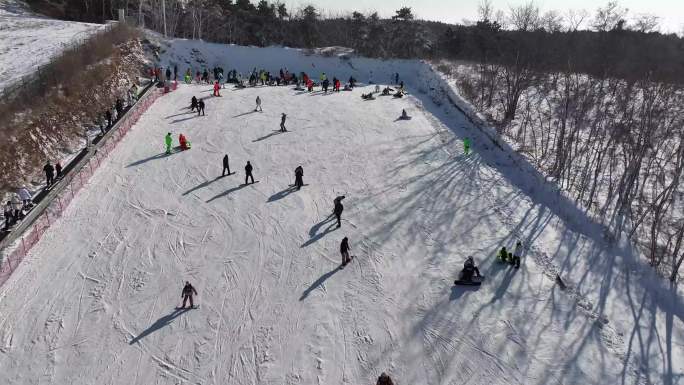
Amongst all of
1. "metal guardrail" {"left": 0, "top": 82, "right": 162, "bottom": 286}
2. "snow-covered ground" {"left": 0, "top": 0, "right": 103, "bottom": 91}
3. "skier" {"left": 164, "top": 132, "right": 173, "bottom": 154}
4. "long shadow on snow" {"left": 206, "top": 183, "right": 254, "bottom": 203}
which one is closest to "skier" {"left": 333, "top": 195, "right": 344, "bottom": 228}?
"long shadow on snow" {"left": 206, "top": 183, "right": 254, "bottom": 203}

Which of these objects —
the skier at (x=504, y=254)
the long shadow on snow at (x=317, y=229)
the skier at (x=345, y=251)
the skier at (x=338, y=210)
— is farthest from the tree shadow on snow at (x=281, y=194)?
the skier at (x=504, y=254)

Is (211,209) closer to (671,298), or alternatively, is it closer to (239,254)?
(239,254)

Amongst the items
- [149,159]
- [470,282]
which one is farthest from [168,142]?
[470,282]

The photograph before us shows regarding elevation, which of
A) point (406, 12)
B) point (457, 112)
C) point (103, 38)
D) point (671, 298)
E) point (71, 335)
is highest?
point (406, 12)

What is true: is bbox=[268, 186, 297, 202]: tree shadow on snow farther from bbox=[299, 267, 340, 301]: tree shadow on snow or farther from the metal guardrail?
the metal guardrail

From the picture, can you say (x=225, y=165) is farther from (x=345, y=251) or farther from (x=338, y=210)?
(x=345, y=251)

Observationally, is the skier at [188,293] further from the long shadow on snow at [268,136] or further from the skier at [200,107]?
the skier at [200,107]

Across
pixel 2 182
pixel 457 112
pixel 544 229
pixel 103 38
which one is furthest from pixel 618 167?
pixel 103 38
